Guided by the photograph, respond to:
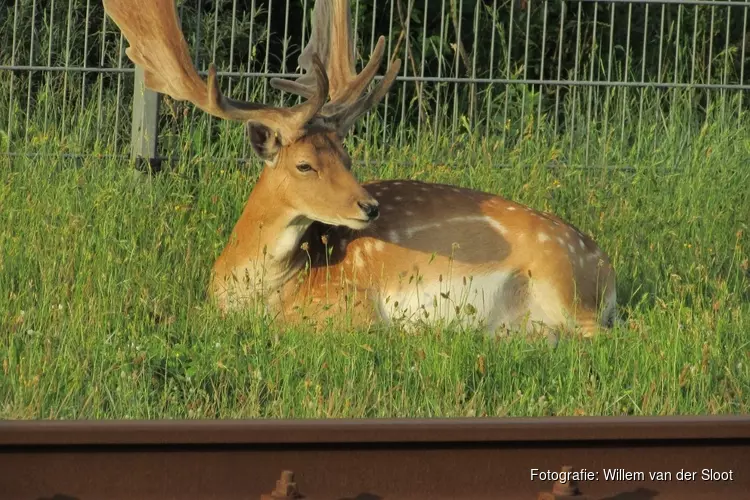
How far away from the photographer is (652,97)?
10.6 meters

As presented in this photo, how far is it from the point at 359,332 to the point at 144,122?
3626mm

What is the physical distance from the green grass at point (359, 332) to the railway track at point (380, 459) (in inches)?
40.6

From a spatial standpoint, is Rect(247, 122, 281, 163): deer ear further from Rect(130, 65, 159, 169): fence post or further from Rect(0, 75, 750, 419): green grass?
Rect(130, 65, 159, 169): fence post

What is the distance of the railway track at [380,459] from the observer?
408 cm

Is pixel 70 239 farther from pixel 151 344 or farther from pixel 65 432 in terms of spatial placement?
pixel 65 432

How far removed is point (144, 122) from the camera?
947 centimetres

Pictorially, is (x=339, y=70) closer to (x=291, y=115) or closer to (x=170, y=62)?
(x=291, y=115)

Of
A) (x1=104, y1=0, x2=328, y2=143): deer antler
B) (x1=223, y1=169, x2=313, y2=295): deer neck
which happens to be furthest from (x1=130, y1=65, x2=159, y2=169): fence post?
(x1=223, y1=169, x2=313, y2=295): deer neck

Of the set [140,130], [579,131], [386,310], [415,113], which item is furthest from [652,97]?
[386,310]

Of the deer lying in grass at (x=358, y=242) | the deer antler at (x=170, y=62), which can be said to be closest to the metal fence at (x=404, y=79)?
the deer antler at (x=170, y=62)

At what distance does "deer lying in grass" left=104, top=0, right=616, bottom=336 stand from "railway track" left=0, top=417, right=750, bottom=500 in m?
2.20

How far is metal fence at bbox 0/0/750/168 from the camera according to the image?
9.51 metres

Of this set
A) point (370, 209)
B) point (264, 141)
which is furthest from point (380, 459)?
point (264, 141)

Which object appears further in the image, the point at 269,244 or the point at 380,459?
the point at 269,244
